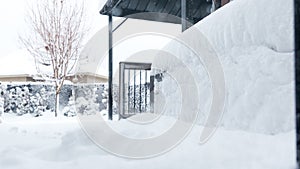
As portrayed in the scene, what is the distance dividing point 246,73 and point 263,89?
0.19m

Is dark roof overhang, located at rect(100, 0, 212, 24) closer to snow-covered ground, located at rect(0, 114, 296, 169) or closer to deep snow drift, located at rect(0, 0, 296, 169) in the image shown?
deep snow drift, located at rect(0, 0, 296, 169)

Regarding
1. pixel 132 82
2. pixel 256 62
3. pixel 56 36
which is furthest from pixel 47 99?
pixel 256 62

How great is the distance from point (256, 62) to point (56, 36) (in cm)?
931

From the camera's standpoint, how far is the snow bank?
1.26m

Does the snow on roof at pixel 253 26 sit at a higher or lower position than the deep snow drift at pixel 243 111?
higher

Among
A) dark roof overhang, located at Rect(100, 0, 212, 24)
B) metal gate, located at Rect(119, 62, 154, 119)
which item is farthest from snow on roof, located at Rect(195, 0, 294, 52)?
dark roof overhang, located at Rect(100, 0, 212, 24)

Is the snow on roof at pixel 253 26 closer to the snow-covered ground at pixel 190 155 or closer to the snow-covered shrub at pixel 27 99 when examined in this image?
the snow-covered ground at pixel 190 155

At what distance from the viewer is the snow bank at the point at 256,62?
1.26 metres

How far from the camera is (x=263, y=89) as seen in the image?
1.40m

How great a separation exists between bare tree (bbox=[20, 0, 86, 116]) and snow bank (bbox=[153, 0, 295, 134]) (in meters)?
8.46

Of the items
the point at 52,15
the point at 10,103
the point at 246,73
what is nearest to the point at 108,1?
the point at 246,73

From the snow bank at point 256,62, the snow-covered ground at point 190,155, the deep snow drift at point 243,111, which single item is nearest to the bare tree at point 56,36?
the snow-covered ground at point 190,155

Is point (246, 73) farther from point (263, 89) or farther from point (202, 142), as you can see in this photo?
point (202, 142)

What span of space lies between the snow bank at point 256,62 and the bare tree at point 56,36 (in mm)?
8464
